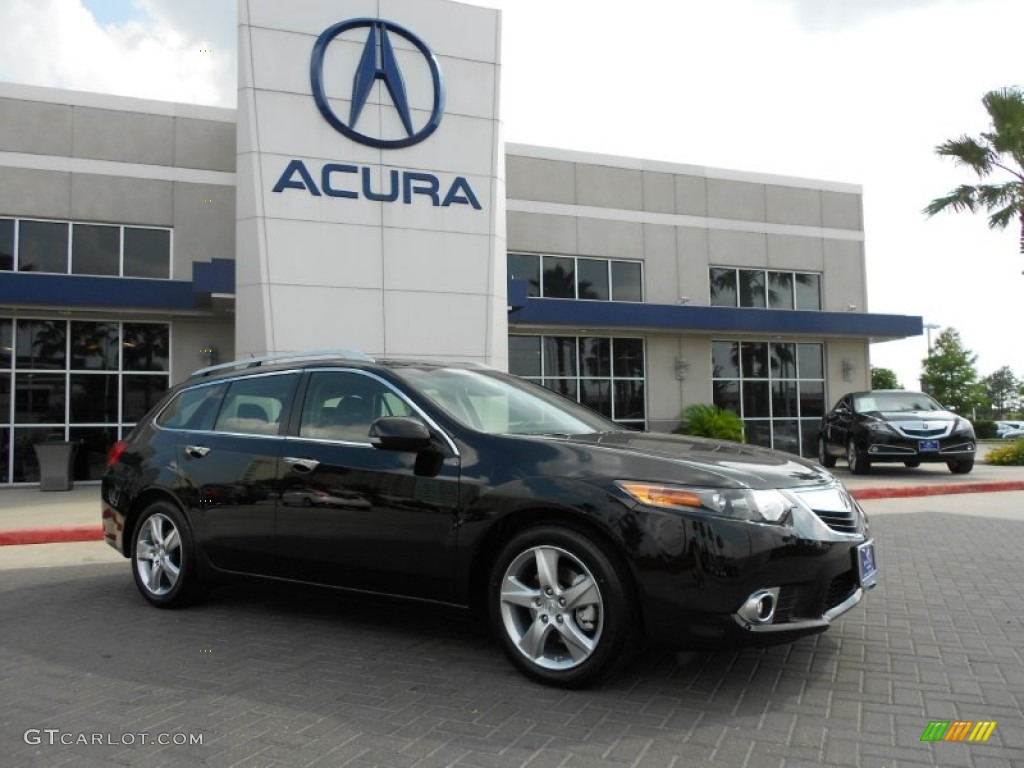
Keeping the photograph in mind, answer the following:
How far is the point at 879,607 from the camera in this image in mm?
5191

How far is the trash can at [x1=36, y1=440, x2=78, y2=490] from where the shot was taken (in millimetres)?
14156

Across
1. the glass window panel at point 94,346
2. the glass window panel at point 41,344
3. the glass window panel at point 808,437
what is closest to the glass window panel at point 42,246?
the glass window panel at point 41,344

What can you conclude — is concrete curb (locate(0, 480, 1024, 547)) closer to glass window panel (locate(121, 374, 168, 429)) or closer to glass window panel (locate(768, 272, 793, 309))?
glass window panel (locate(121, 374, 168, 429))

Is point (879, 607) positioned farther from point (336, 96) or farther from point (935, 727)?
point (336, 96)

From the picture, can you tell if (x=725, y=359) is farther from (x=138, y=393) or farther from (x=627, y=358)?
(x=138, y=393)

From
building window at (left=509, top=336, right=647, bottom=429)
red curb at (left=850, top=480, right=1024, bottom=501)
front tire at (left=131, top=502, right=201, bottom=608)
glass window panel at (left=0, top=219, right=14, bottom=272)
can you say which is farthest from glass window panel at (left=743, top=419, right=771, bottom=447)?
front tire at (left=131, top=502, right=201, bottom=608)

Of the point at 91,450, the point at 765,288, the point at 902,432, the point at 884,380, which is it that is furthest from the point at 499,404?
the point at 884,380

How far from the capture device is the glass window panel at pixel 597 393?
19438mm

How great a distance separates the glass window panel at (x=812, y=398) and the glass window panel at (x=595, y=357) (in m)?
5.76

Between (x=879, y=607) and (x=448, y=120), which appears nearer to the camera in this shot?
(x=879, y=607)

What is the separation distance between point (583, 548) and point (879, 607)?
268 centimetres

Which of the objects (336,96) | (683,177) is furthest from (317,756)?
(683,177)

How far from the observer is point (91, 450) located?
1554 centimetres

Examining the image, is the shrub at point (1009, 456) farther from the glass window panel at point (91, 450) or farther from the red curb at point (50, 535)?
the glass window panel at point (91, 450)
